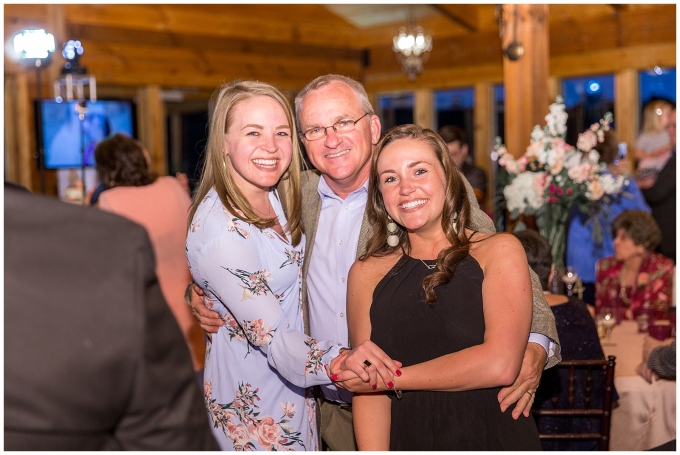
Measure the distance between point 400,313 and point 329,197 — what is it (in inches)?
22.7

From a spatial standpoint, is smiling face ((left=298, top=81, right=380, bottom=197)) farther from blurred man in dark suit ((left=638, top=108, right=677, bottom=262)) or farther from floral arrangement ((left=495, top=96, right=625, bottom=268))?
blurred man in dark suit ((left=638, top=108, right=677, bottom=262))

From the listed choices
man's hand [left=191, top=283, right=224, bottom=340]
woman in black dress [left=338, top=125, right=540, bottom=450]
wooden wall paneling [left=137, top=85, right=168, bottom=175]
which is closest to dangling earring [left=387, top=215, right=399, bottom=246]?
woman in black dress [left=338, top=125, right=540, bottom=450]

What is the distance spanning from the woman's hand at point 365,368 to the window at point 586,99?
7.42m

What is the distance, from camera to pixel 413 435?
5.95 feet

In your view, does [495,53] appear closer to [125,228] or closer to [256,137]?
[256,137]

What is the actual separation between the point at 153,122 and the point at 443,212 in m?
7.73

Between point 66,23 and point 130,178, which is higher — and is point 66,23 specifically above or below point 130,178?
above

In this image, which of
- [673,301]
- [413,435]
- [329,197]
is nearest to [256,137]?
[329,197]

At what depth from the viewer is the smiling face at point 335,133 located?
86.1 inches

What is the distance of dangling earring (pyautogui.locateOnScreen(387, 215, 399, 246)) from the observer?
1.98m

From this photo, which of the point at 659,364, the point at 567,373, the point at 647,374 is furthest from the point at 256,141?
the point at 647,374

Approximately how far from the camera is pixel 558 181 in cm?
386

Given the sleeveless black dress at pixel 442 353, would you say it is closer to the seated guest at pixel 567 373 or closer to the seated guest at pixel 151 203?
the seated guest at pixel 567 373

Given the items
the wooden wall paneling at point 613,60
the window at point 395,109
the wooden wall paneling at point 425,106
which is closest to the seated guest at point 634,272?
the wooden wall paneling at point 613,60
